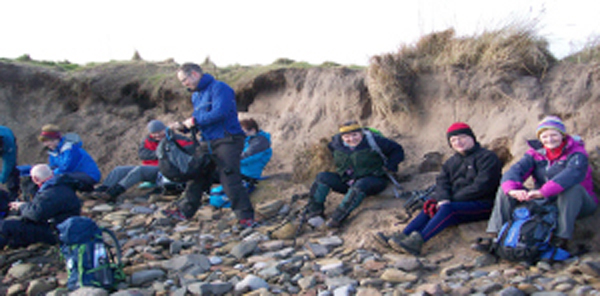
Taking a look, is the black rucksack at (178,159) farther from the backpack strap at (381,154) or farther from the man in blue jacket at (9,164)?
the man in blue jacket at (9,164)

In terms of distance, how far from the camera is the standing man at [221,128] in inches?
239

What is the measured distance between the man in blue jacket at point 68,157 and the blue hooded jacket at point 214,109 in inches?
68.5

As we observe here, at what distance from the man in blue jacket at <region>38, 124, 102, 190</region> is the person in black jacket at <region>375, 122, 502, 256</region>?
407cm

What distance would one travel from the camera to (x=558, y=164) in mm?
4668

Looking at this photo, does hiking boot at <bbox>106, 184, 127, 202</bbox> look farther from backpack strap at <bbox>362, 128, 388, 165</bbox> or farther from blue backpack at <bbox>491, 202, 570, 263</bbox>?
blue backpack at <bbox>491, 202, 570, 263</bbox>

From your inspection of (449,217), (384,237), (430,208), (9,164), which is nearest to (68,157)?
(9,164)

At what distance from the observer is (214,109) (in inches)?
237

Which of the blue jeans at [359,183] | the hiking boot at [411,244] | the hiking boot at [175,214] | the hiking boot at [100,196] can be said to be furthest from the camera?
the hiking boot at [100,196]

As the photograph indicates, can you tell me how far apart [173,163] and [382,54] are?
12.5 ft

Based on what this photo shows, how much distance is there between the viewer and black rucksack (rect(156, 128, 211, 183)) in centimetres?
609

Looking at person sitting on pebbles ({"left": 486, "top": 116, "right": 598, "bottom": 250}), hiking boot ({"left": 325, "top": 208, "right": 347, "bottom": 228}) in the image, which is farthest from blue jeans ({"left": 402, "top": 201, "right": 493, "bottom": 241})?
hiking boot ({"left": 325, "top": 208, "right": 347, "bottom": 228})

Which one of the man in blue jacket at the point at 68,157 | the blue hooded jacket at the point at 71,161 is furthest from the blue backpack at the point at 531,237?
the blue hooded jacket at the point at 71,161

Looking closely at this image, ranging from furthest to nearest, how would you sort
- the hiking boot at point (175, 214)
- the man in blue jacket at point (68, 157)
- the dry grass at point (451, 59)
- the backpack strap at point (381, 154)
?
the dry grass at point (451, 59) < the hiking boot at point (175, 214) < the man in blue jacket at point (68, 157) < the backpack strap at point (381, 154)

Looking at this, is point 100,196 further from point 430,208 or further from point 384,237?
point 430,208
